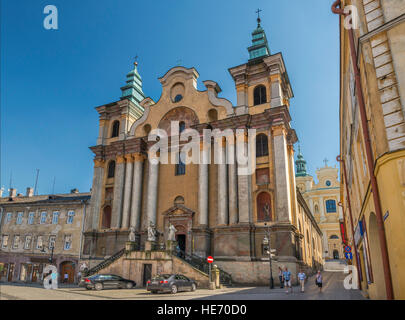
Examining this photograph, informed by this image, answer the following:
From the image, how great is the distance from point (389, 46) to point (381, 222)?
5.97 m

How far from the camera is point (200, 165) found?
104ft

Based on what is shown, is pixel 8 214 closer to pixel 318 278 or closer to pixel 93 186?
pixel 93 186

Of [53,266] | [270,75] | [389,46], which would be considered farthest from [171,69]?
[389,46]

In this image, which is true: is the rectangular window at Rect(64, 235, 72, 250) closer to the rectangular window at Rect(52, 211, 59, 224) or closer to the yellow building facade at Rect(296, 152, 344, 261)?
the rectangular window at Rect(52, 211, 59, 224)

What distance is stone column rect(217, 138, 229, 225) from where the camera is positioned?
29.2m

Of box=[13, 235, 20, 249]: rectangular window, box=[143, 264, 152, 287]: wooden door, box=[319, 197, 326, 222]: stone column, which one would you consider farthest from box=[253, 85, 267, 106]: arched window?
box=[319, 197, 326, 222]: stone column

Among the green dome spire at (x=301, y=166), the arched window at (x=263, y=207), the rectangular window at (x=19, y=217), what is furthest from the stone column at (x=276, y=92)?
the green dome spire at (x=301, y=166)

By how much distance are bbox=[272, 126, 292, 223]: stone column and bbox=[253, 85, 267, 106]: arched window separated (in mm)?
3958

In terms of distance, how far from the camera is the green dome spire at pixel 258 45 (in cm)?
3688

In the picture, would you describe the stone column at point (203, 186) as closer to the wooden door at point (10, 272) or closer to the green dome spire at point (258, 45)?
the green dome spire at point (258, 45)

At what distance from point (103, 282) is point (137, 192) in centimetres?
1363

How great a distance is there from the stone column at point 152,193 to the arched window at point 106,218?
629 centimetres

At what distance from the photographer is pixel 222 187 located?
30.1 m

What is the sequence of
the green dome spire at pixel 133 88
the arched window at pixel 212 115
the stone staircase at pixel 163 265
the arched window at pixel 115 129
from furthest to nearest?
the green dome spire at pixel 133 88 → the arched window at pixel 115 129 → the arched window at pixel 212 115 → the stone staircase at pixel 163 265
